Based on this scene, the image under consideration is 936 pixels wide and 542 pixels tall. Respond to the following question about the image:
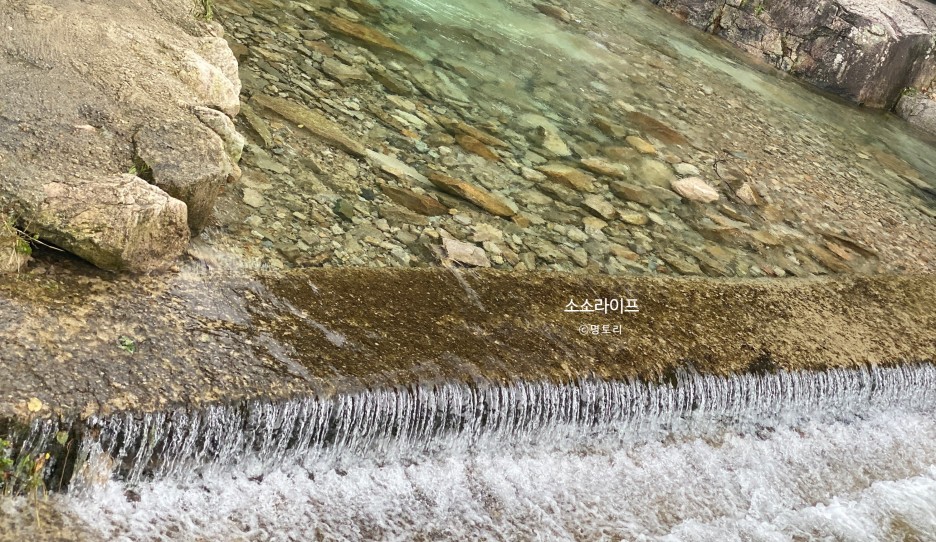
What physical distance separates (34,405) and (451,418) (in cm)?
145

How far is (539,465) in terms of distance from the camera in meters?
3.44

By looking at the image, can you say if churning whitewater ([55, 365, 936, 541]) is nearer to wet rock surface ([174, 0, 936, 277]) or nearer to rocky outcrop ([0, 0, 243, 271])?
rocky outcrop ([0, 0, 243, 271])

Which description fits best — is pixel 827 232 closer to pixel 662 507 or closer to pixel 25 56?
pixel 662 507

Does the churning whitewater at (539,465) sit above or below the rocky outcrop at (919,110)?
below

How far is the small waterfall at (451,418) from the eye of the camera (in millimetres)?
2557

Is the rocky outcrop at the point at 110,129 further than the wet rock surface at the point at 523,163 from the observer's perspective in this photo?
No

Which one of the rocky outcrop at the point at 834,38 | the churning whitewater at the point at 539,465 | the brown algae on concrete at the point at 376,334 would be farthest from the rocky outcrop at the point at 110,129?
the rocky outcrop at the point at 834,38

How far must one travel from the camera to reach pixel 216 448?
271 cm

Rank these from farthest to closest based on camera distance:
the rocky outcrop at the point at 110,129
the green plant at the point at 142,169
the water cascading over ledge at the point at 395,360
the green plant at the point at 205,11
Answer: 1. the green plant at the point at 205,11
2. the green plant at the point at 142,169
3. the rocky outcrop at the point at 110,129
4. the water cascading over ledge at the point at 395,360

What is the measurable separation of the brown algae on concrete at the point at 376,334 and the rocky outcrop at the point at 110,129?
185 millimetres

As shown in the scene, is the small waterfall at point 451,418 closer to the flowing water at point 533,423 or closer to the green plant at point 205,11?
the flowing water at point 533,423

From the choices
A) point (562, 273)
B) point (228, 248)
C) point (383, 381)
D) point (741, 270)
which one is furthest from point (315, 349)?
point (741, 270)

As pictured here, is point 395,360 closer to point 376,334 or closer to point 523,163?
point 376,334

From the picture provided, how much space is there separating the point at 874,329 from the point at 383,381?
10.6 ft
